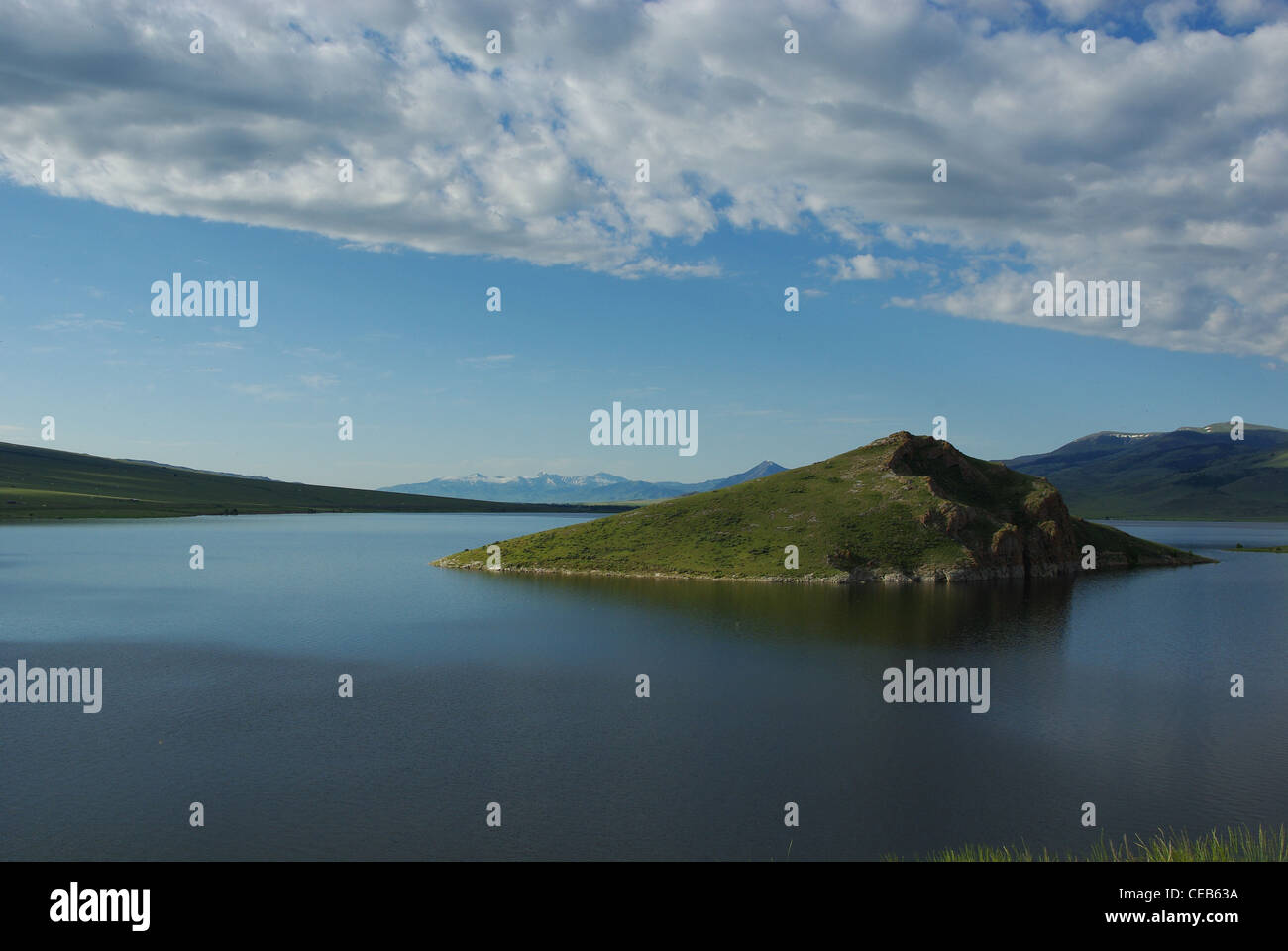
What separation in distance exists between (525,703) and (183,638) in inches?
1647

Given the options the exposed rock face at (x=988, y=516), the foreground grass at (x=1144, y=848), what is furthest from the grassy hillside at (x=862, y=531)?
the foreground grass at (x=1144, y=848)

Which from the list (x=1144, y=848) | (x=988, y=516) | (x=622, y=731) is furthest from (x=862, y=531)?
(x=1144, y=848)

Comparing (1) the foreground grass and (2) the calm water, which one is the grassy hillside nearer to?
(2) the calm water

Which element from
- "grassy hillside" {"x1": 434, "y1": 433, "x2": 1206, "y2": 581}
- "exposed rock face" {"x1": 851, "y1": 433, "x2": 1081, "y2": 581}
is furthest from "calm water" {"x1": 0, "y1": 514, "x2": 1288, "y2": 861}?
"exposed rock face" {"x1": 851, "y1": 433, "x2": 1081, "y2": 581}

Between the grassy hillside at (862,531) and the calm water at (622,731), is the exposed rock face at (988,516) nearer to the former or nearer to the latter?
the grassy hillside at (862,531)

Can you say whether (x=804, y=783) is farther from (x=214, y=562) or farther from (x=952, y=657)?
(x=214, y=562)

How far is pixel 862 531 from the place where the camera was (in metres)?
128

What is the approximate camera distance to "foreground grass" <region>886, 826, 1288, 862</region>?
2920 centimetres

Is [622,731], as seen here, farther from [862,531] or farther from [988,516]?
[988,516]

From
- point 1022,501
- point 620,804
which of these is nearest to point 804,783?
point 620,804

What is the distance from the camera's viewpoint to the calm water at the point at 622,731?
33.7 meters

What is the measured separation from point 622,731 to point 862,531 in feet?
292

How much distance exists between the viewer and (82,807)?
116 ft
